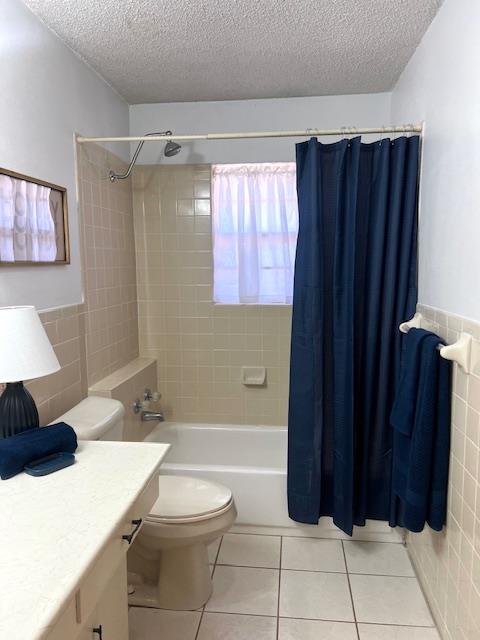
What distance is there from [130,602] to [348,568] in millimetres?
993

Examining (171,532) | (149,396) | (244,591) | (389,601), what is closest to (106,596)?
(171,532)

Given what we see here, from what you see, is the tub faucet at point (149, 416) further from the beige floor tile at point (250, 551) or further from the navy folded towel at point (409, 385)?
the navy folded towel at point (409, 385)

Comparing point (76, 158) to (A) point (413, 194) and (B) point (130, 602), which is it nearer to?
(A) point (413, 194)

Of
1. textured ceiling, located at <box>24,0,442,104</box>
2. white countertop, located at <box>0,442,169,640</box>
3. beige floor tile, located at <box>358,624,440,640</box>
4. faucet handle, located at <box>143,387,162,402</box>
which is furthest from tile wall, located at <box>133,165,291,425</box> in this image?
white countertop, located at <box>0,442,169,640</box>

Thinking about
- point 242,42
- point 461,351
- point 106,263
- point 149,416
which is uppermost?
point 242,42

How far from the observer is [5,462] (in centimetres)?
133

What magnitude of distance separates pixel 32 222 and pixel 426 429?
5.57ft

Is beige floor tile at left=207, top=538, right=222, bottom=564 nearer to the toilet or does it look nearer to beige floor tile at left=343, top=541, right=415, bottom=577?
the toilet

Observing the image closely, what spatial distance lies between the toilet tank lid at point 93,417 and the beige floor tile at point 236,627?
2.83 ft

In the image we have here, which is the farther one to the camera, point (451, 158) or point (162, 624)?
point (162, 624)

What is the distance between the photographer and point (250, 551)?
2.32 meters

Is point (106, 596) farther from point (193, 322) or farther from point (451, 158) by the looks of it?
point (193, 322)

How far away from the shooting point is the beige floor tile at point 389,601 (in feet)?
6.15

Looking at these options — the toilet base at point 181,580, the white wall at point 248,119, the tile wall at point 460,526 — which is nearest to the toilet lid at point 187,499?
the toilet base at point 181,580
